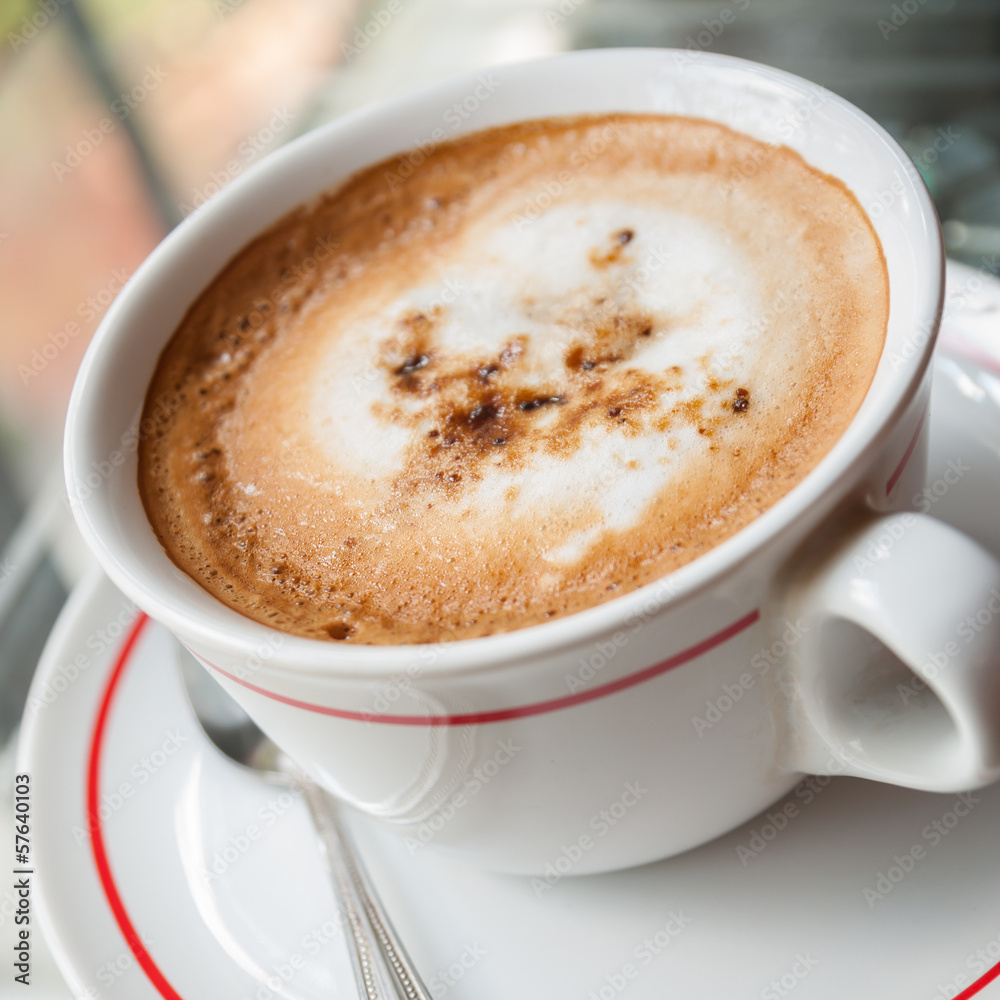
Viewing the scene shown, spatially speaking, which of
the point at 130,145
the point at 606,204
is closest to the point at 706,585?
the point at 606,204

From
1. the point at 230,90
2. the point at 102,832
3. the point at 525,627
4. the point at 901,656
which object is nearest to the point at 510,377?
the point at 525,627

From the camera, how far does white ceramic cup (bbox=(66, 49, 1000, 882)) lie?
2.02 feet

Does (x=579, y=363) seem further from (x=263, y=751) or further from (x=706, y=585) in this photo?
(x=263, y=751)

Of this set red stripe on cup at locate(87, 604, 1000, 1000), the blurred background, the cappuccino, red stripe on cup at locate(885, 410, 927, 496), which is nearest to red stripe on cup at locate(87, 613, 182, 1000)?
red stripe on cup at locate(87, 604, 1000, 1000)

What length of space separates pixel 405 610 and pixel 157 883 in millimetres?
392

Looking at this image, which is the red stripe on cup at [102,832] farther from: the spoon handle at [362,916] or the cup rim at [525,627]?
the cup rim at [525,627]

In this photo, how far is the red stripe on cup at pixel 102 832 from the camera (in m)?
0.86

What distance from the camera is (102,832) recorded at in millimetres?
971

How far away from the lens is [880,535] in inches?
24.9

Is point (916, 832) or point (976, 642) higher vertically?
point (976, 642)

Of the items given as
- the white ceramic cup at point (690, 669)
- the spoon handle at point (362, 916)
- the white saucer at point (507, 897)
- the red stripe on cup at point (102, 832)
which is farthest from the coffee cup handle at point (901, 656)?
the red stripe on cup at point (102, 832)

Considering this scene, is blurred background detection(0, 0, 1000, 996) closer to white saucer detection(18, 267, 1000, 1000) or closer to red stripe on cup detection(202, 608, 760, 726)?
white saucer detection(18, 267, 1000, 1000)

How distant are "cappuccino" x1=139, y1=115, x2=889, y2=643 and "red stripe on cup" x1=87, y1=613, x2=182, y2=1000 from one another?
29cm

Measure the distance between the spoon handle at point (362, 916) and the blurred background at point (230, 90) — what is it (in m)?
0.84
